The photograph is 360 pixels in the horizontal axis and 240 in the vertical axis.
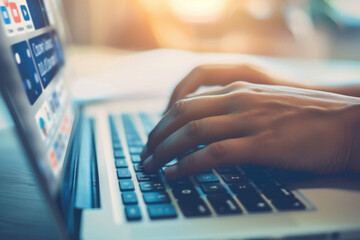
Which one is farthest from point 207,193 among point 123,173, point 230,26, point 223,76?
point 230,26

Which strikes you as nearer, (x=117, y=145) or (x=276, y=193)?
(x=276, y=193)

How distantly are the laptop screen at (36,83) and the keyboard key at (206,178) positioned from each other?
0.16 metres

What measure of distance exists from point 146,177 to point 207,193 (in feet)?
0.28

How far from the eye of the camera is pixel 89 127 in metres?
0.70

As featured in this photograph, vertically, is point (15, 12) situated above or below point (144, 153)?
above

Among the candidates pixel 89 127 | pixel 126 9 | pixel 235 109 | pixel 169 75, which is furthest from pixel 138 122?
pixel 126 9

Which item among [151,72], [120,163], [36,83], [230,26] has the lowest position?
[230,26]

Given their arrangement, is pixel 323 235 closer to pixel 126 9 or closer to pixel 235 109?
pixel 235 109

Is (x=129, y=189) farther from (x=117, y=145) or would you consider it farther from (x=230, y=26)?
(x=230, y=26)

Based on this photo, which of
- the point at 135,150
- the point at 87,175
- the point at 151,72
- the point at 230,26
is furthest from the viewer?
the point at 230,26

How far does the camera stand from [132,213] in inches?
14.3

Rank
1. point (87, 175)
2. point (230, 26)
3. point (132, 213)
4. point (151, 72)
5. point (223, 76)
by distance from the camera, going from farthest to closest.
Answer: point (230, 26), point (151, 72), point (223, 76), point (87, 175), point (132, 213)

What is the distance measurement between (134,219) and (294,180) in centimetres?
22

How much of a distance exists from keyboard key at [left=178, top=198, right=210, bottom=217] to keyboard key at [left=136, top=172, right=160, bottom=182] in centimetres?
7
